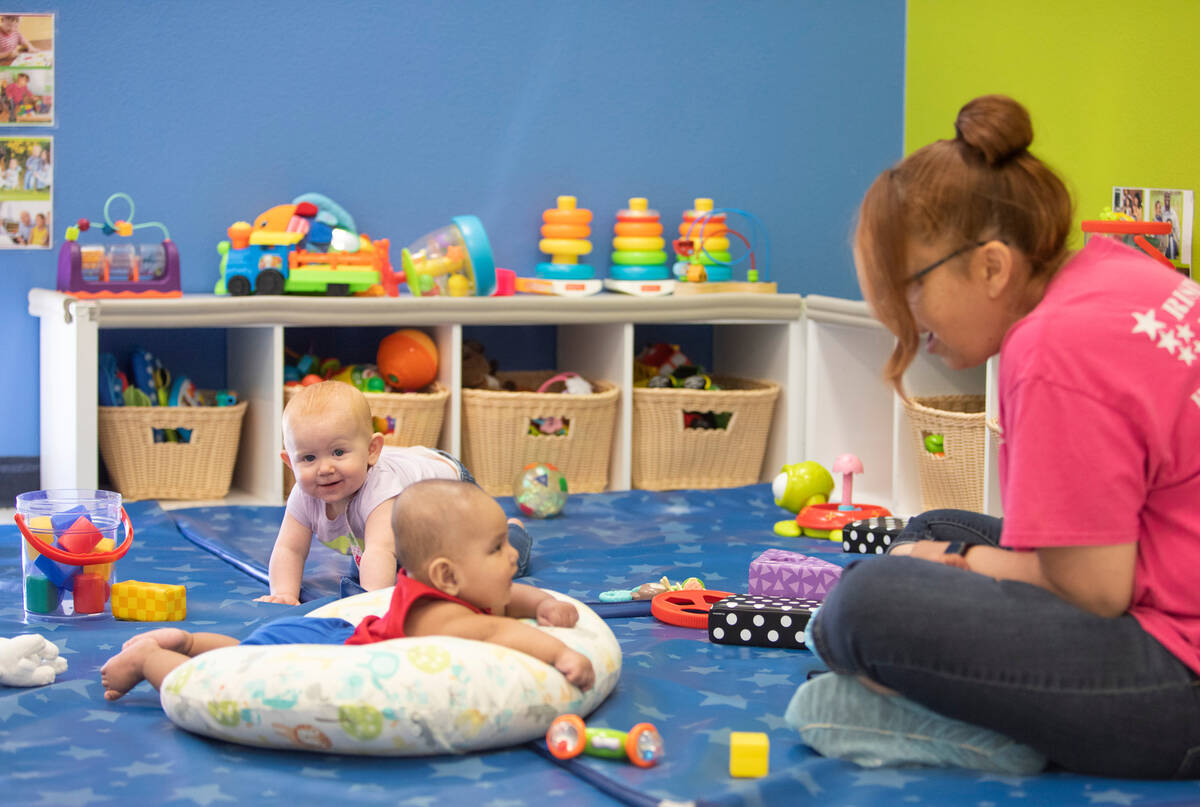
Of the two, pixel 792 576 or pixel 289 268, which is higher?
pixel 289 268

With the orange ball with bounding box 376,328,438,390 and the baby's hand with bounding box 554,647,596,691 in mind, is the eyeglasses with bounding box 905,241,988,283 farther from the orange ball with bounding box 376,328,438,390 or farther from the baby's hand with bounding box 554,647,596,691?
the orange ball with bounding box 376,328,438,390

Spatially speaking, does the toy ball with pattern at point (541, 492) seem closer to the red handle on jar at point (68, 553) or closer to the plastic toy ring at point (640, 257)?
the plastic toy ring at point (640, 257)

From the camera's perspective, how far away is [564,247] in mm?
3447

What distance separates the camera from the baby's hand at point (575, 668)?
1.53 metres

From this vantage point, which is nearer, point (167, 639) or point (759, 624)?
point (167, 639)

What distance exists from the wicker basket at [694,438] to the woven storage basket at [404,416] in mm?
→ 496

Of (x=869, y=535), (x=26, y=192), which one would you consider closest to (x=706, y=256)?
(x=869, y=535)

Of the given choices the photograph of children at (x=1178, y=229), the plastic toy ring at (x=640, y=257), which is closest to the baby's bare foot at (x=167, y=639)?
the plastic toy ring at (x=640, y=257)

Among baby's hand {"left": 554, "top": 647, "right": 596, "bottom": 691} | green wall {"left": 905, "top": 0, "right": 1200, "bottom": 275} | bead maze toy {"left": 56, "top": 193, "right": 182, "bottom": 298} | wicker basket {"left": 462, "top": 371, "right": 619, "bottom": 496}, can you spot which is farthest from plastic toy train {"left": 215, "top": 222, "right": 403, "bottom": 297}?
baby's hand {"left": 554, "top": 647, "right": 596, "bottom": 691}

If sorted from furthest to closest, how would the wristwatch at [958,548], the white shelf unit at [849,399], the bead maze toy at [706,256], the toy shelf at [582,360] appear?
1. the bead maze toy at [706,256]
2. the white shelf unit at [849,399]
3. the toy shelf at [582,360]
4. the wristwatch at [958,548]

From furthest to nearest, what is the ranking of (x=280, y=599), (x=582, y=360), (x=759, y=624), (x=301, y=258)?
(x=582, y=360) < (x=301, y=258) < (x=280, y=599) < (x=759, y=624)

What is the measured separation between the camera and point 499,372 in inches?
142

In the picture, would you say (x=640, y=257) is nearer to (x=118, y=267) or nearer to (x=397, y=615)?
(x=118, y=267)

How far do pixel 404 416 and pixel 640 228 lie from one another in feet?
2.71
